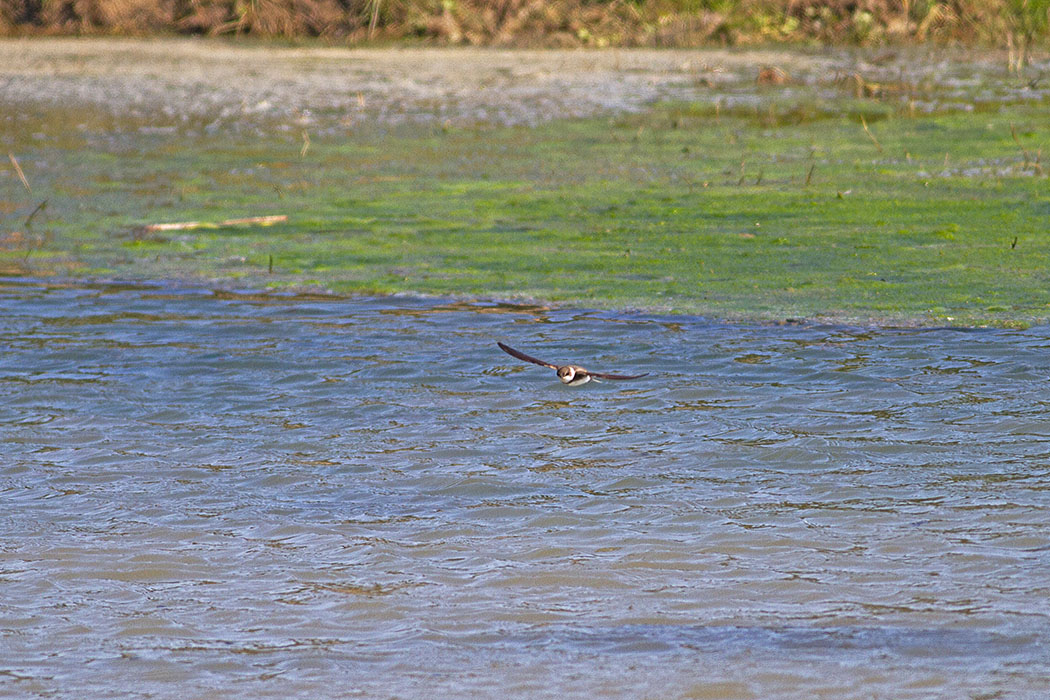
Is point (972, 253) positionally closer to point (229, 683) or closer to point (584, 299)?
point (584, 299)

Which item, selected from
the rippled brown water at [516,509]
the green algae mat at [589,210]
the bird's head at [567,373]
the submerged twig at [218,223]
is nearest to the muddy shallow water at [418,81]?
the green algae mat at [589,210]

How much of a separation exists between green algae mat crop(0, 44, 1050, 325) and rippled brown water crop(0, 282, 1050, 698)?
596 millimetres

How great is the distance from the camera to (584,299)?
7008 millimetres

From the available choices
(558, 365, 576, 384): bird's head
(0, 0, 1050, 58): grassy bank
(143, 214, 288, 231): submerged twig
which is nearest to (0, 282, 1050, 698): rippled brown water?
Result: (558, 365, 576, 384): bird's head

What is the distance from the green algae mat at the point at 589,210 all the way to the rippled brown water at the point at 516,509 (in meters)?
0.60

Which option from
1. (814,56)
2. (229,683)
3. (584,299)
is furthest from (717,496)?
(814,56)

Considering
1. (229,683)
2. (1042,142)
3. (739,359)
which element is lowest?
(229,683)

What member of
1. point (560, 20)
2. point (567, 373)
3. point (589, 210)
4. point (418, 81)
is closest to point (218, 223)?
point (589, 210)

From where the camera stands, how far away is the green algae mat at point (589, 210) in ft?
23.5

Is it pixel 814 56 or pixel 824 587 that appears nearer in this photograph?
pixel 824 587

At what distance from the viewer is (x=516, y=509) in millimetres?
4500

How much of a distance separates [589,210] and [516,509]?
4.53 m

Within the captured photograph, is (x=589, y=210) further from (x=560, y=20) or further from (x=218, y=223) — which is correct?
(x=560, y=20)

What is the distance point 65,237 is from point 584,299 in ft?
11.7
